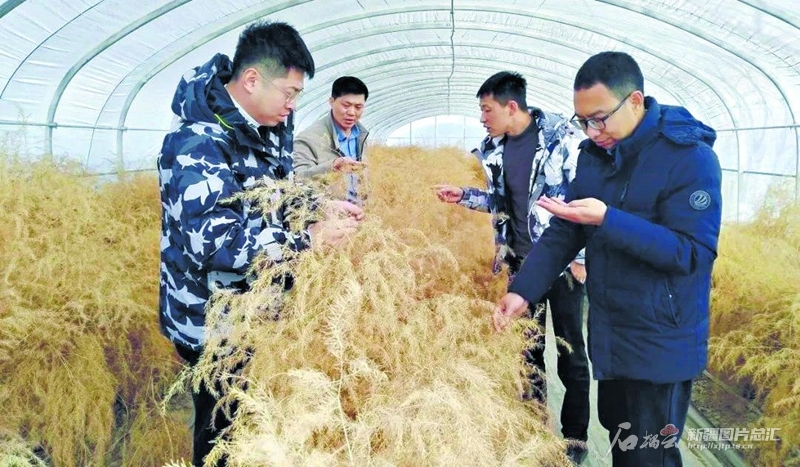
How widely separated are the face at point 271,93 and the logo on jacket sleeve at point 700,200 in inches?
46.9

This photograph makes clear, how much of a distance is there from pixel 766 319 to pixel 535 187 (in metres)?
1.51

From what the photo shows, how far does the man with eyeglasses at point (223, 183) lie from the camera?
4.97 ft

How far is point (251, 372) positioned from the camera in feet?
4.32

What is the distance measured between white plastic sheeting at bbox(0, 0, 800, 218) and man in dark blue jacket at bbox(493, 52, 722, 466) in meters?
3.24

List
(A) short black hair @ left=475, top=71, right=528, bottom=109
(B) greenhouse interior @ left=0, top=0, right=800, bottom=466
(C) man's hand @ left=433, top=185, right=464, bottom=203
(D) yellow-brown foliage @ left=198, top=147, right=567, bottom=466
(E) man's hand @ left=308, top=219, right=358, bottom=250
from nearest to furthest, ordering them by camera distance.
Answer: (D) yellow-brown foliage @ left=198, top=147, right=567, bottom=466 → (B) greenhouse interior @ left=0, top=0, right=800, bottom=466 → (E) man's hand @ left=308, top=219, right=358, bottom=250 → (A) short black hair @ left=475, top=71, right=528, bottom=109 → (C) man's hand @ left=433, top=185, right=464, bottom=203

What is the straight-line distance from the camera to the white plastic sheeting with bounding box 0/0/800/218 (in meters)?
4.17

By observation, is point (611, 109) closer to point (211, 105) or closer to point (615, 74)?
point (615, 74)

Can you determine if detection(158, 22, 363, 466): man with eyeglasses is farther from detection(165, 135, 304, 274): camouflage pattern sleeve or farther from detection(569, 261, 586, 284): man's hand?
detection(569, 261, 586, 284): man's hand

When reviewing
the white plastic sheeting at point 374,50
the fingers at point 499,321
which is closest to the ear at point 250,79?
the fingers at point 499,321

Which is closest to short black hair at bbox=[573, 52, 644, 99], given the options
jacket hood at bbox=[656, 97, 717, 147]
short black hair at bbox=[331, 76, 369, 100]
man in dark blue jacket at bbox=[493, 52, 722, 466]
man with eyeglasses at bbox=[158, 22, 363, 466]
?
man in dark blue jacket at bbox=[493, 52, 722, 466]

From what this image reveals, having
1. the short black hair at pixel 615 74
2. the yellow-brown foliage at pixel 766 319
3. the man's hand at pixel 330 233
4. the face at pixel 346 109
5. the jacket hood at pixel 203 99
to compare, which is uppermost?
the face at pixel 346 109

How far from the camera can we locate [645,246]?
1.51m

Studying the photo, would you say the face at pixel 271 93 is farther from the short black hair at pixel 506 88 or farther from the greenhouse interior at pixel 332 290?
the short black hair at pixel 506 88

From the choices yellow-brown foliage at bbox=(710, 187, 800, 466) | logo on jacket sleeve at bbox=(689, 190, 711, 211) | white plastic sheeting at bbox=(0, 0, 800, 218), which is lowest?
yellow-brown foliage at bbox=(710, 187, 800, 466)
